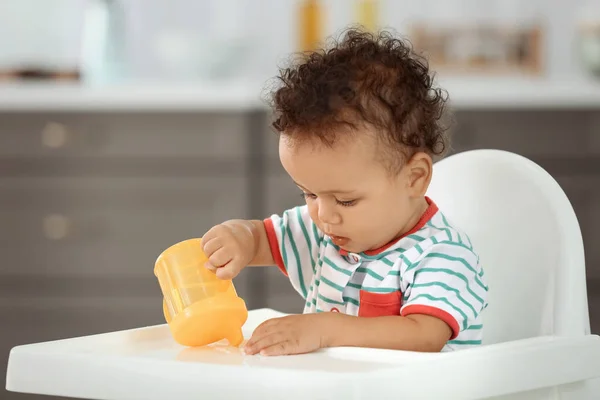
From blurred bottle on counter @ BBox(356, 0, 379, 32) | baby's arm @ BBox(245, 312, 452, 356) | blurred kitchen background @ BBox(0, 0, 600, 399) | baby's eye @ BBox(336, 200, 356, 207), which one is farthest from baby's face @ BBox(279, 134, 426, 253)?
blurred bottle on counter @ BBox(356, 0, 379, 32)

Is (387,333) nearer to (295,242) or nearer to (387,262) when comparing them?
(387,262)

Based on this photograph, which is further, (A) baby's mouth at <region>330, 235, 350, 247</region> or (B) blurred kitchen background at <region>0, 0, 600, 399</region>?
(B) blurred kitchen background at <region>0, 0, 600, 399</region>

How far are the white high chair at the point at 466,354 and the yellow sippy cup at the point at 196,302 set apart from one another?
0.02 metres

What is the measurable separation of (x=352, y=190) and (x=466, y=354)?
8.1 inches

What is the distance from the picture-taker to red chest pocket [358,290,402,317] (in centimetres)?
98

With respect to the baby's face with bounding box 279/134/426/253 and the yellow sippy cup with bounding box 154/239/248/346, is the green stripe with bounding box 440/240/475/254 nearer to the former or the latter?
the baby's face with bounding box 279/134/426/253

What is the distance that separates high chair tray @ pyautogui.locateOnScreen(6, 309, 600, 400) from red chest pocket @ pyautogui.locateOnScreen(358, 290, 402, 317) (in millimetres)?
145

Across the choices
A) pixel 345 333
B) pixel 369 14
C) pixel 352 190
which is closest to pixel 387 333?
pixel 345 333

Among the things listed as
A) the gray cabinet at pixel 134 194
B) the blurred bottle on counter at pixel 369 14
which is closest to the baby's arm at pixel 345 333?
the gray cabinet at pixel 134 194

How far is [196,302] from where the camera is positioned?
893mm

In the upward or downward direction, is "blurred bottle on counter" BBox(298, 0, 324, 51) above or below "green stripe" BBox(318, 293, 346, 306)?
A: above

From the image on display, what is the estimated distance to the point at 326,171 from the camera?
3.01 ft

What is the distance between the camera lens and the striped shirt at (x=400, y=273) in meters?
0.93

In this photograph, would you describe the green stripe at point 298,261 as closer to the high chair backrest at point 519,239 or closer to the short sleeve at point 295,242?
the short sleeve at point 295,242
